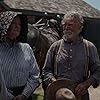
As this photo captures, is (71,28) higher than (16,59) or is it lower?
higher

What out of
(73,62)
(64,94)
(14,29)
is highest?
(14,29)

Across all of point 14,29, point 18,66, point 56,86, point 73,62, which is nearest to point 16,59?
point 18,66

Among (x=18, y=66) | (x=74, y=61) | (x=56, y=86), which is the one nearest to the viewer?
(x=18, y=66)

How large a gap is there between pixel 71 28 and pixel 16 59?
0.76m

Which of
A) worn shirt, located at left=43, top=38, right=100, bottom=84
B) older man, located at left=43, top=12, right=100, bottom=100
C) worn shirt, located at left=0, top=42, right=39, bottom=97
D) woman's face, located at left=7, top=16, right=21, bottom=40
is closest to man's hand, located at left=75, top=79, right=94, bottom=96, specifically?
older man, located at left=43, top=12, right=100, bottom=100

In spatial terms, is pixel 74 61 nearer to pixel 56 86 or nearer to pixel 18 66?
pixel 56 86

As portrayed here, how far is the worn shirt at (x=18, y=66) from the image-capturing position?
157 inches

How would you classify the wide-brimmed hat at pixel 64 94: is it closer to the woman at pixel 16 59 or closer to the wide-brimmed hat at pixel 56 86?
the wide-brimmed hat at pixel 56 86

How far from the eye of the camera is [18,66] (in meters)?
4.05

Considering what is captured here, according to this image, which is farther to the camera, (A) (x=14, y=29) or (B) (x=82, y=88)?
(B) (x=82, y=88)

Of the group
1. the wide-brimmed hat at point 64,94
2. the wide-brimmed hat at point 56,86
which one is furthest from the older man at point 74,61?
the wide-brimmed hat at point 64,94

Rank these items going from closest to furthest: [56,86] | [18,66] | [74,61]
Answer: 1. [18,66]
2. [56,86]
3. [74,61]

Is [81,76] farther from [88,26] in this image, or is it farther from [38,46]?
[88,26]

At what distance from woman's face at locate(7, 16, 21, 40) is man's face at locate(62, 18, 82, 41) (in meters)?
0.59
